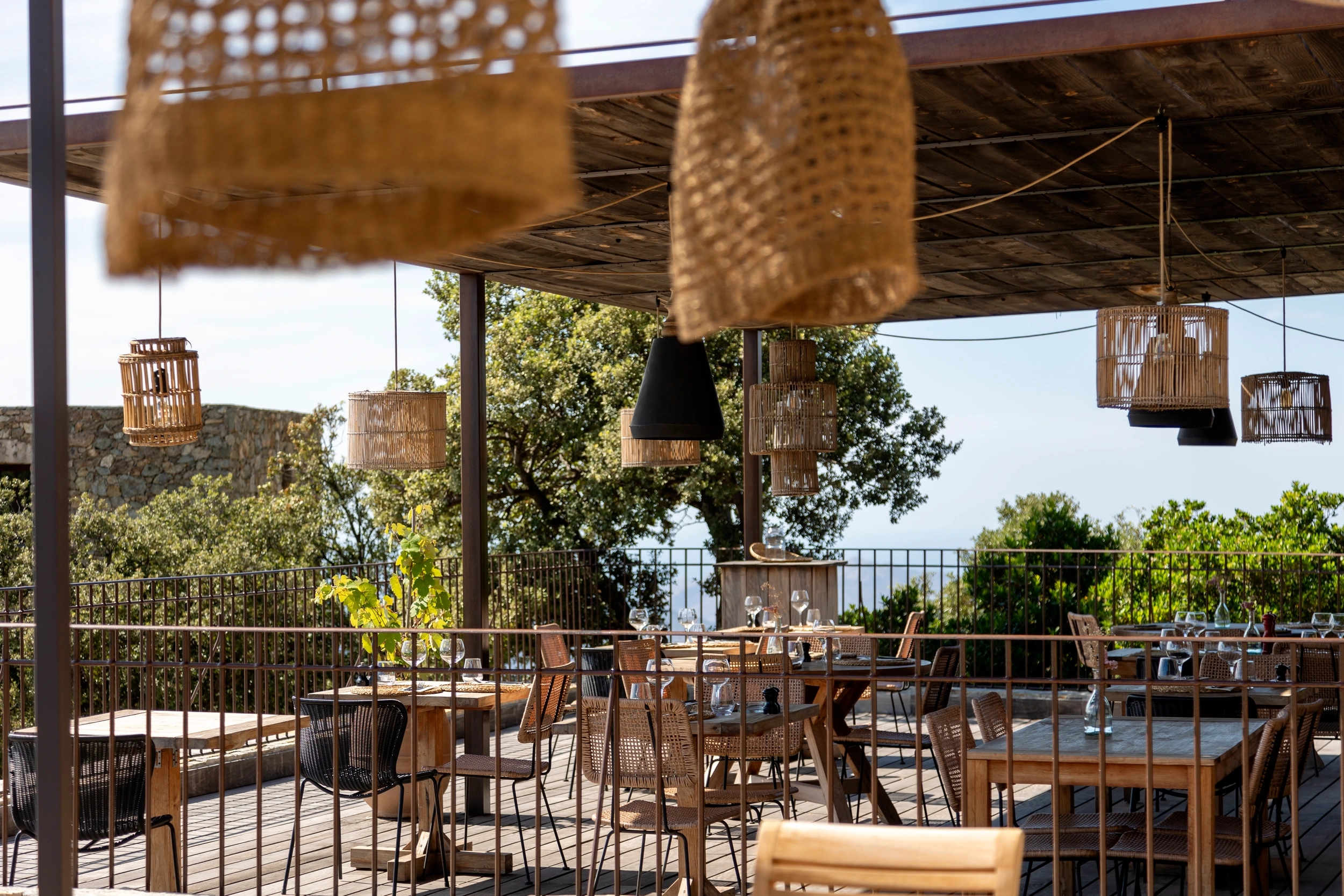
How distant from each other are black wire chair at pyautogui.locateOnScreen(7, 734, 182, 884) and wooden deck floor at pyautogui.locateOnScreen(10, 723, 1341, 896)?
0.37 metres

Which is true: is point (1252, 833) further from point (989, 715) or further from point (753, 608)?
point (753, 608)

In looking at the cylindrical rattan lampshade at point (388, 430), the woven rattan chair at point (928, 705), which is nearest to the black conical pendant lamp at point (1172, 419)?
the woven rattan chair at point (928, 705)

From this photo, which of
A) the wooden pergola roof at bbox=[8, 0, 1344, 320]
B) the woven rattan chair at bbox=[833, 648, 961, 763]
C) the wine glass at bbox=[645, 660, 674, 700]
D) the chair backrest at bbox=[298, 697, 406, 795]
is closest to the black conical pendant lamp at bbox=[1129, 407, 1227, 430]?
the wooden pergola roof at bbox=[8, 0, 1344, 320]

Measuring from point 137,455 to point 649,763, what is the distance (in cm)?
1369

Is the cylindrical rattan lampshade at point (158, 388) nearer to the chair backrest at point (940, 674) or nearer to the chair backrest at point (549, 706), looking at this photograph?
the chair backrest at point (549, 706)

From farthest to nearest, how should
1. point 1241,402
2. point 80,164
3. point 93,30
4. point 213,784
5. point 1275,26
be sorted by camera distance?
point 93,30
point 1241,402
point 213,784
point 80,164
point 1275,26

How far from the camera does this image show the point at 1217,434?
1019cm

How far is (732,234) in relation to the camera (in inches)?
48.8

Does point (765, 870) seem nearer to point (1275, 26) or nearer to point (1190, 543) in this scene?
point (1275, 26)

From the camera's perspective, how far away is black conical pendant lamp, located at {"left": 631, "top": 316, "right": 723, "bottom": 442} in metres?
6.87

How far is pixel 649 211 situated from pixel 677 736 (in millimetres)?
2792

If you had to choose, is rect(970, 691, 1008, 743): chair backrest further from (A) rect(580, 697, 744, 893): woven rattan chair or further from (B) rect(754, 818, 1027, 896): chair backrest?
(B) rect(754, 818, 1027, 896): chair backrest

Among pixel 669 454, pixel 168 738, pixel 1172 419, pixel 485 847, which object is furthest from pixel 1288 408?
pixel 168 738

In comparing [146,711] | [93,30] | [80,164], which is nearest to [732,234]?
[146,711]
